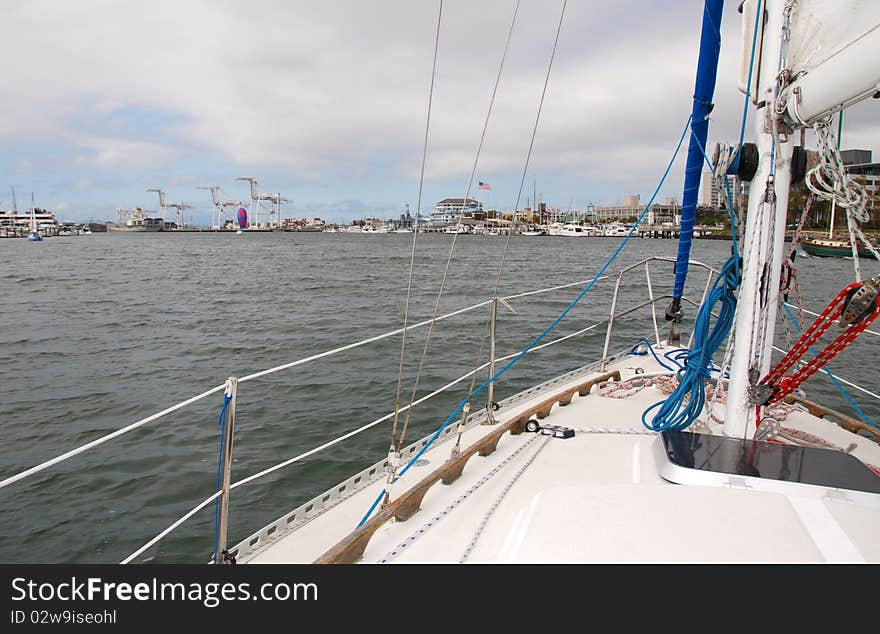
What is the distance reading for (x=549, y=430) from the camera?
127 inches

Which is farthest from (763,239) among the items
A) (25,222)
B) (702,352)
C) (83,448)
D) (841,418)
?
(25,222)

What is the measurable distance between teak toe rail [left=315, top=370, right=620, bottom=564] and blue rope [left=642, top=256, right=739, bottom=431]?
0.75 meters

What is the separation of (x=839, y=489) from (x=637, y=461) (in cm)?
87

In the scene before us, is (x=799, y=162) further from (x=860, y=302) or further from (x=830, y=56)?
(x=860, y=302)

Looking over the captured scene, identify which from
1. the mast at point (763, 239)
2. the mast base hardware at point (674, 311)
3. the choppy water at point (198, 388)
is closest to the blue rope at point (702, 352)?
the mast at point (763, 239)

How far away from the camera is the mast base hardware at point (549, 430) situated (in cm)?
315

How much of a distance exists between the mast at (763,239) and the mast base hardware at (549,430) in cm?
82

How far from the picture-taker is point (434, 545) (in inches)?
80.4

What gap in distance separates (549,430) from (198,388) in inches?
208

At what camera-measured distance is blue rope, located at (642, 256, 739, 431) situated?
9.55ft

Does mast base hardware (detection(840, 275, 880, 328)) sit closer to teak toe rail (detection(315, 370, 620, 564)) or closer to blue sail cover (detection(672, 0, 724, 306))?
blue sail cover (detection(672, 0, 724, 306))

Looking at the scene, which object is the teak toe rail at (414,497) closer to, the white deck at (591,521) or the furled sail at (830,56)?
the white deck at (591,521)

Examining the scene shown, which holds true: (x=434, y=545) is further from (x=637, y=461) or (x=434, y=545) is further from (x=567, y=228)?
(x=567, y=228)
